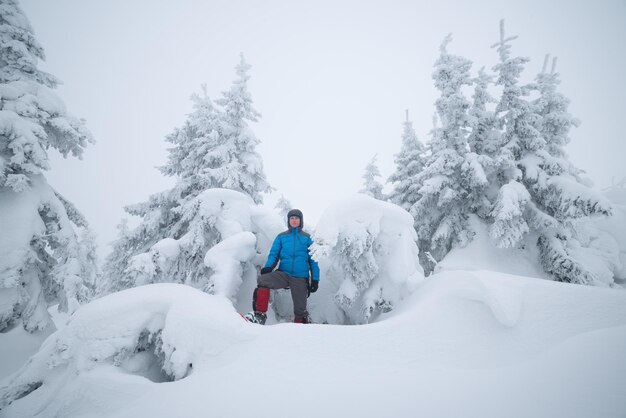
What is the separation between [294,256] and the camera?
19.2ft

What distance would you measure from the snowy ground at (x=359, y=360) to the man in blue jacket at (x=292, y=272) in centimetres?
143

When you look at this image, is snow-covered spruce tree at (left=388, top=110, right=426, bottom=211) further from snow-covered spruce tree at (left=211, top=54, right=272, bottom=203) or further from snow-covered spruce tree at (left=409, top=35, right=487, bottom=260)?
snow-covered spruce tree at (left=211, top=54, right=272, bottom=203)

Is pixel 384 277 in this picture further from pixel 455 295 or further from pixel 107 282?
pixel 107 282

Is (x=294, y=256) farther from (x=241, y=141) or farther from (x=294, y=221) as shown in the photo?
(x=241, y=141)

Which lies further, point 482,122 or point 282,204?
point 282,204

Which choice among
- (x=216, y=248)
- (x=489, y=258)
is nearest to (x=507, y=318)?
(x=216, y=248)

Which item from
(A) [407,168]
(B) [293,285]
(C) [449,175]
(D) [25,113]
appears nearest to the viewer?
(B) [293,285]

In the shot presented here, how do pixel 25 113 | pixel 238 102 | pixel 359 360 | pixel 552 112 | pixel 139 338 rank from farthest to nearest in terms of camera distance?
pixel 552 112, pixel 238 102, pixel 25 113, pixel 139 338, pixel 359 360

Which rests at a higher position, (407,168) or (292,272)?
(407,168)

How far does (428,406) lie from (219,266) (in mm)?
4305

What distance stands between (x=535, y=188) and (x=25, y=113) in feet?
53.8

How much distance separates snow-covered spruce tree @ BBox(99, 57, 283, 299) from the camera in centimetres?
604

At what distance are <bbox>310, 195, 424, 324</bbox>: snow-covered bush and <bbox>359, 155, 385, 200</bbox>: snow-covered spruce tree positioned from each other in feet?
37.2

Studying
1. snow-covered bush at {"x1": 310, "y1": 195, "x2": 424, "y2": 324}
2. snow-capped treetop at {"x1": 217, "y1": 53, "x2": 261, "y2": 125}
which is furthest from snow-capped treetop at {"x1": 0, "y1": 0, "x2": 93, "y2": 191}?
snow-covered bush at {"x1": 310, "y1": 195, "x2": 424, "y2": 324}
